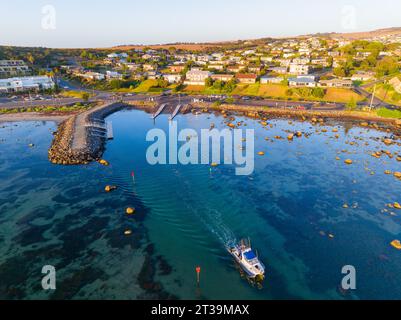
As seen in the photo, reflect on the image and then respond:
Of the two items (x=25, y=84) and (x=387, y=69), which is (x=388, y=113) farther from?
(x=25, y=84)

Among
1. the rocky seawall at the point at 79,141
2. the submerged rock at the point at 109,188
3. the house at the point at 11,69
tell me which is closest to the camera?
the submerged rock at the point at 109,188

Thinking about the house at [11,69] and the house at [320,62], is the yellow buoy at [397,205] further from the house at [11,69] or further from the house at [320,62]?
the house at [11,69]

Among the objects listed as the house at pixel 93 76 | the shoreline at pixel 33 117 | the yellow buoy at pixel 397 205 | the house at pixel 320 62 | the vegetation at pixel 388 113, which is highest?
the house at pixel 320 62

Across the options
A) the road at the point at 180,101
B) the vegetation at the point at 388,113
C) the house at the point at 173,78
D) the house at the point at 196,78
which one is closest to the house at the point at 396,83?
the road at the point at 180,101

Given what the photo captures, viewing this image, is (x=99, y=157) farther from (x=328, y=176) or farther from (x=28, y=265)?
(x=328, y=176)

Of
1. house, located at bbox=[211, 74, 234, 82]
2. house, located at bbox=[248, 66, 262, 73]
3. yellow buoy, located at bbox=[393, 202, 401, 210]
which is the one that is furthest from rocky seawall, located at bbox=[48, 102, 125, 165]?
house, located at bbox=[248, 66, 262, 73]

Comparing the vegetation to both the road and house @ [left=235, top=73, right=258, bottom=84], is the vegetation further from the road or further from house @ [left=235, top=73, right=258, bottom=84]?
house @ [left=235, top=73, right=258, bottom=84]
